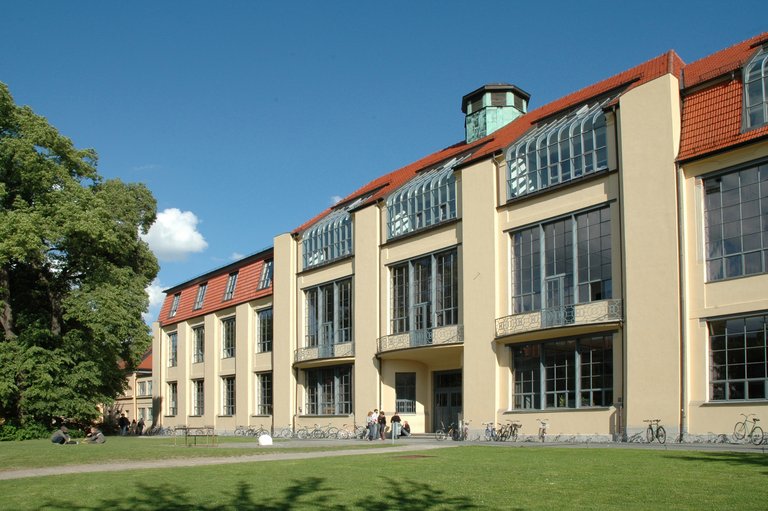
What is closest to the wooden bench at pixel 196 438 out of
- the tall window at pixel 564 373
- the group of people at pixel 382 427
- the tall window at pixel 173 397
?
the tall window at pixel 173 397

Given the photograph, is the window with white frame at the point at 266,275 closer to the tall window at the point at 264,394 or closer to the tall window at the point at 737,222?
the tall window at the point at 264,394

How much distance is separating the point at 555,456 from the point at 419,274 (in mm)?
16068

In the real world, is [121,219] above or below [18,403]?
above

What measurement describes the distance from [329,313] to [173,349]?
69.7ft

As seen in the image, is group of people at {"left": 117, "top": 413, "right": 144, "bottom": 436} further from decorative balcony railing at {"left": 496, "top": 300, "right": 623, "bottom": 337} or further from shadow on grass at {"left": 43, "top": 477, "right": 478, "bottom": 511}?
shadow on grass at {"left": 43, "top": 477, "right": 478, "bottom": 511}

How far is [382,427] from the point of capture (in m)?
33.1

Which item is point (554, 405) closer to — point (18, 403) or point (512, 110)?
point (512, 110)

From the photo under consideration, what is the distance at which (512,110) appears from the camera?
3978 cm

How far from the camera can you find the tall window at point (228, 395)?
48.5m

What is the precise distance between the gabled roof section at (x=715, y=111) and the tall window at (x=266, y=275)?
2664 cm

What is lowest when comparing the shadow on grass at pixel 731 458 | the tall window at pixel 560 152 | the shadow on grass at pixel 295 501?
the shadow on grass at pixel 731 458

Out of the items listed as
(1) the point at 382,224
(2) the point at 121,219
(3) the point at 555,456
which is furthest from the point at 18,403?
(3) the point at 555,456

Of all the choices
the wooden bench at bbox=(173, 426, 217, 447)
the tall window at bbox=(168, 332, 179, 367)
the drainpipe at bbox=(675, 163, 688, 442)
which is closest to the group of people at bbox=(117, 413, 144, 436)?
the tall window at bbox=(168, 332, 179, 367)

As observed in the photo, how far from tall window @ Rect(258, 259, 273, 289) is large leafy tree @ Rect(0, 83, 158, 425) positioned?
6.67 m
